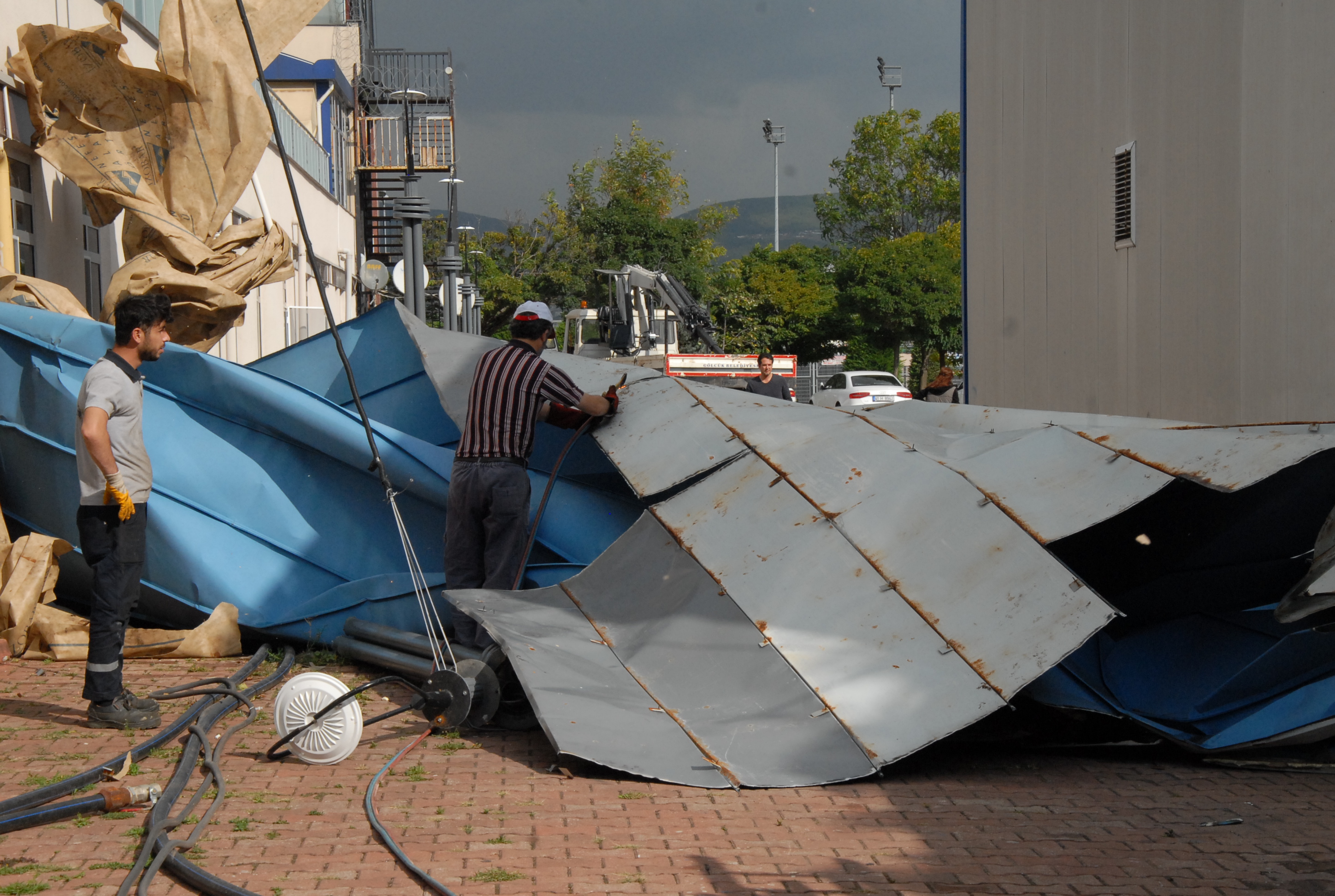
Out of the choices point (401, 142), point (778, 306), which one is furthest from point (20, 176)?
point (778, 306)

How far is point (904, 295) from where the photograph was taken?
44781 mm

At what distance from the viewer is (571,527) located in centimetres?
623

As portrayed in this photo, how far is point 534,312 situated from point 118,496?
2.06 meters

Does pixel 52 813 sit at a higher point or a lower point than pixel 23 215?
lower

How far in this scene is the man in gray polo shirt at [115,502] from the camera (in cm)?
487

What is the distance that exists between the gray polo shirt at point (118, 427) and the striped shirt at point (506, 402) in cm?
141

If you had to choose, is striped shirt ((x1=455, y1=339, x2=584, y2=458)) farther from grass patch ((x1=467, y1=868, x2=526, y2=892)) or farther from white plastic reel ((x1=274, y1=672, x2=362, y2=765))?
grass patch ((x1=467, y1=868, x2=526, y2=892))

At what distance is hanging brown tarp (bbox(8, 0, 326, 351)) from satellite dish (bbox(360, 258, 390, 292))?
555 centimetres

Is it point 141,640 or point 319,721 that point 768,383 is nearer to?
point 141,640

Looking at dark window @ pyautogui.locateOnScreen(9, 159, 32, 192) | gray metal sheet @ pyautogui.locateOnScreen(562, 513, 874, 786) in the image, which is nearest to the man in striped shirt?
gray metal sheet @ pyautogui.locateOnScreen(562, 513, 874, 786)

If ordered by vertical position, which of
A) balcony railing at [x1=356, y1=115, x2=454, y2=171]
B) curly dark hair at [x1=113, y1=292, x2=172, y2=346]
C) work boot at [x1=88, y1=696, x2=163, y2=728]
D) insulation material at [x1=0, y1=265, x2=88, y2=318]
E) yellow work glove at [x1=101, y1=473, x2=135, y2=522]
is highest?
balcony railing at [x1=356, y1=115, x2=454, y2=171]

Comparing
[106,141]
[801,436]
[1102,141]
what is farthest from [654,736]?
[1102,141]

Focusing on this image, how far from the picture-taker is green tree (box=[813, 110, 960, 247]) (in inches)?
2143

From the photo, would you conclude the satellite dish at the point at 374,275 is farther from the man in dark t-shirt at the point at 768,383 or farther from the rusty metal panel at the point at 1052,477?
the rusty metal panel at the point at 1052,477
